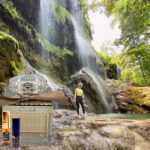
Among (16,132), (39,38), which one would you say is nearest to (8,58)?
(16,132)

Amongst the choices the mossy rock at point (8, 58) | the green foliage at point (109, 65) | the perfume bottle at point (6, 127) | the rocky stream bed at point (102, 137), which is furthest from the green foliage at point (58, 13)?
the perfume bottle at point (6, 127)

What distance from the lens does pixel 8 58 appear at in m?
9.69

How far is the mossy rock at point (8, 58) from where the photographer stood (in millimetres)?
9352

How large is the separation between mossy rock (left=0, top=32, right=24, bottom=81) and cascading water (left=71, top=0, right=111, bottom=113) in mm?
9450

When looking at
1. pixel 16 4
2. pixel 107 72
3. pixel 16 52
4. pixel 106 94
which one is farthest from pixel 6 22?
pixel 107 72

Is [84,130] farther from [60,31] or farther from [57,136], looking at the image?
[60,31]

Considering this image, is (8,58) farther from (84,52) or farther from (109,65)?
(109,65)

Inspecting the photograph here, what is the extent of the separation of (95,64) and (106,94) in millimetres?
4667

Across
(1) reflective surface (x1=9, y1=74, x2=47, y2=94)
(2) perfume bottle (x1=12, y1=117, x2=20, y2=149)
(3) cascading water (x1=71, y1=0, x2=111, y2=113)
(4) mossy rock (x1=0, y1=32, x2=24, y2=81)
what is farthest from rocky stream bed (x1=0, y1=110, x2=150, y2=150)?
(3) cascading water (x1=71, y1=0, x2=111, y2=113)

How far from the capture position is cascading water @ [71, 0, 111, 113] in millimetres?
19172

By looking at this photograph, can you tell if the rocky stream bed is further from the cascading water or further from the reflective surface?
the cascading water

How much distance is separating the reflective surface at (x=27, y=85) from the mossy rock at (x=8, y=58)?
15.5 feet

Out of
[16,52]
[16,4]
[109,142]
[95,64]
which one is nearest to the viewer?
[109,142]

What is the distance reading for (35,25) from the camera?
18406 millimetres
